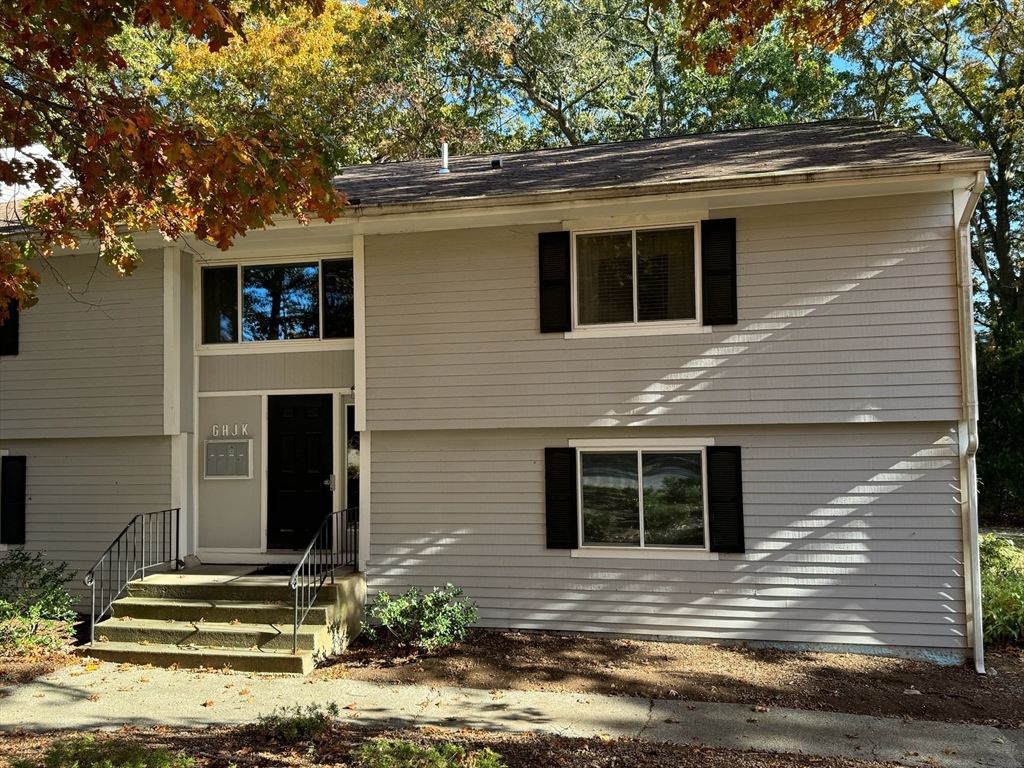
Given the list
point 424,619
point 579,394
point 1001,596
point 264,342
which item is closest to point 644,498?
point 579,394

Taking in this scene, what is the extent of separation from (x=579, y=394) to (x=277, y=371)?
12.4 feet

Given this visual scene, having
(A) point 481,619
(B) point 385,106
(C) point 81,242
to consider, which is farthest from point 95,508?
(B) point 385,106

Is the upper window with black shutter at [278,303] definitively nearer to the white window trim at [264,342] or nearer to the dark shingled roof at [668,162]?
the white window trim at [264,342]

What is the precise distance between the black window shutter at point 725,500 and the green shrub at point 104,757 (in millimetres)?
5131

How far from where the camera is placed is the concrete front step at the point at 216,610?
7.56 meters

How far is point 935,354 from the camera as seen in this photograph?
7227 millimetres

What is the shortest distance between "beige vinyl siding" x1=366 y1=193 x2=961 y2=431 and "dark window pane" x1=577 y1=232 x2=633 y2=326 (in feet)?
1.05

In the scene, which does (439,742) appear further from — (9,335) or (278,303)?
(9,335)

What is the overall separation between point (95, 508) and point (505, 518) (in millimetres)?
5051

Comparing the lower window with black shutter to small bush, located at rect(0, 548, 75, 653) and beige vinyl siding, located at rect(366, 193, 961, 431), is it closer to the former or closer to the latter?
beige vinyl siding, located at rect(366, 193, 961, 431)

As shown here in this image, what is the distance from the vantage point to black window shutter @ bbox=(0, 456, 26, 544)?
30.7 feet

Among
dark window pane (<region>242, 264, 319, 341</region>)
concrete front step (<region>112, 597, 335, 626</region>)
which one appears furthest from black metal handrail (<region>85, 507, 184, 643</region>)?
dark window pane (<region>242, 264, 319, 341</region>)

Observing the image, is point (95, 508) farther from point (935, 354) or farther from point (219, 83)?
→ point (219, 83)

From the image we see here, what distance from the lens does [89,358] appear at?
30.1 feet
